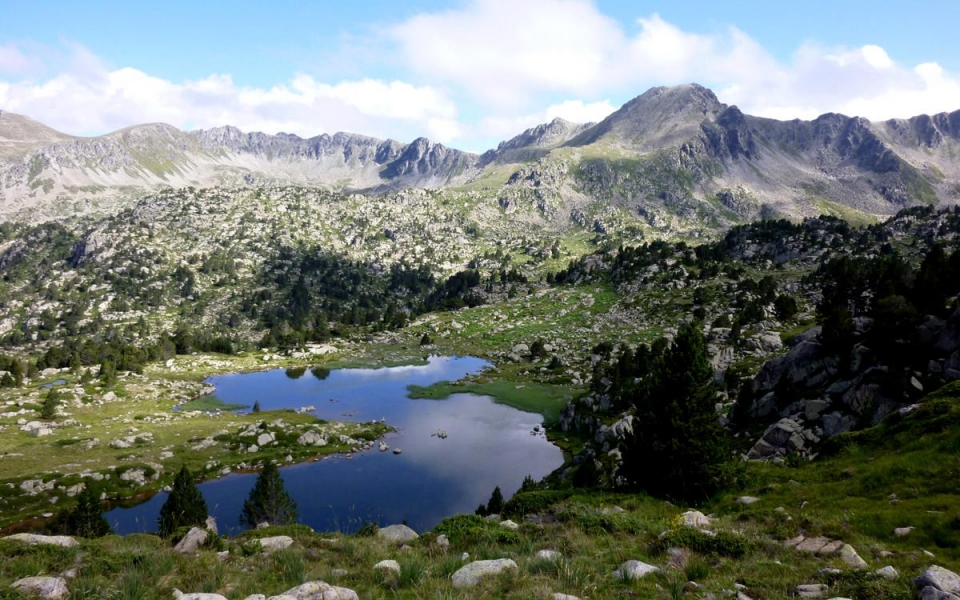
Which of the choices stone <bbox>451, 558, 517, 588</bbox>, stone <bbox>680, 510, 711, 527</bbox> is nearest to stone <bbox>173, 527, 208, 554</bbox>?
stone <bbox>451, 558, 517, 588</bbox>

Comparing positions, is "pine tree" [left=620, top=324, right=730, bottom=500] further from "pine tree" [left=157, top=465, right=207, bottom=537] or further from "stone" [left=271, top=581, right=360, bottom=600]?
"pine tree" [left=157, top=465, right=207, bottom=537]

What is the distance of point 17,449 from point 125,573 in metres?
78.4

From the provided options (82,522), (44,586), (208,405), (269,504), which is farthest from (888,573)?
(208,405)

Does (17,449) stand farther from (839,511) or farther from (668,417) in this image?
(839,511)

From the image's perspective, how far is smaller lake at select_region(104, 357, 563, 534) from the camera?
4778cm

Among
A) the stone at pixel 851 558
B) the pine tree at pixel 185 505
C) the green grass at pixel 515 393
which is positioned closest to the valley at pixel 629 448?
the stone at pixel 851 558

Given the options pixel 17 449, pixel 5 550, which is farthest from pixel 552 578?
pixel 17 449

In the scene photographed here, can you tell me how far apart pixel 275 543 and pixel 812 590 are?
15649 millimetres

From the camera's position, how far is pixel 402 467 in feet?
195

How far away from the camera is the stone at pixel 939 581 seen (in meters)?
8.91

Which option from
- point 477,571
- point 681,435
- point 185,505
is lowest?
point 185,505

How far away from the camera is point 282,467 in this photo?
6078 cm

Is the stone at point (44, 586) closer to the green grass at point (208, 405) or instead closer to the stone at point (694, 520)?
the stone at point (694, 520)

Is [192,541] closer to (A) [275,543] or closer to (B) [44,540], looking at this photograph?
(A) [275,543]
